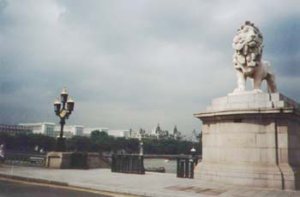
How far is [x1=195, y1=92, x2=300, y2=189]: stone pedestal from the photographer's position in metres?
13.2

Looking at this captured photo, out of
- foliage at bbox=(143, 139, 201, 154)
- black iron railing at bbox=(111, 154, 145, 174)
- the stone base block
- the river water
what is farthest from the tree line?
the stone base block

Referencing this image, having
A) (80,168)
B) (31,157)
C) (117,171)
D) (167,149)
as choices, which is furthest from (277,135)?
(167,149)

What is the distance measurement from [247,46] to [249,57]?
0.44 metres

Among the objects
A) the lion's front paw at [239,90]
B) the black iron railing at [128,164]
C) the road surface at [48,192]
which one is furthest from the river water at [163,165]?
the road surface at [48,192]

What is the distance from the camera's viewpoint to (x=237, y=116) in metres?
14.1

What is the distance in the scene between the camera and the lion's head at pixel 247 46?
48.4 ft

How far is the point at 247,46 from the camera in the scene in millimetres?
14836

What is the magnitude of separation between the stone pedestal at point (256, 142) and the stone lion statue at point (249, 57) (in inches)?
36.3

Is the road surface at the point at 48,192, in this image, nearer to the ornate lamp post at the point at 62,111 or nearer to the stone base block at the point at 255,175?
the stone base block at the point at 255,175

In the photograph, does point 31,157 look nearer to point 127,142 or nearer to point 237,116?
point 237,116

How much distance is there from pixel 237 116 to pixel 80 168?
1195cm

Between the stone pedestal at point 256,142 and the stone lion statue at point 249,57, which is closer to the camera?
the stone pedestal at point 256,142

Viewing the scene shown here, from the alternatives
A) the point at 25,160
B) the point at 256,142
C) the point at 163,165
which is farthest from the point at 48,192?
the point at 163,165

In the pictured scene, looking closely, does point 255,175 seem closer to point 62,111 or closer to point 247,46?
point 247,46
